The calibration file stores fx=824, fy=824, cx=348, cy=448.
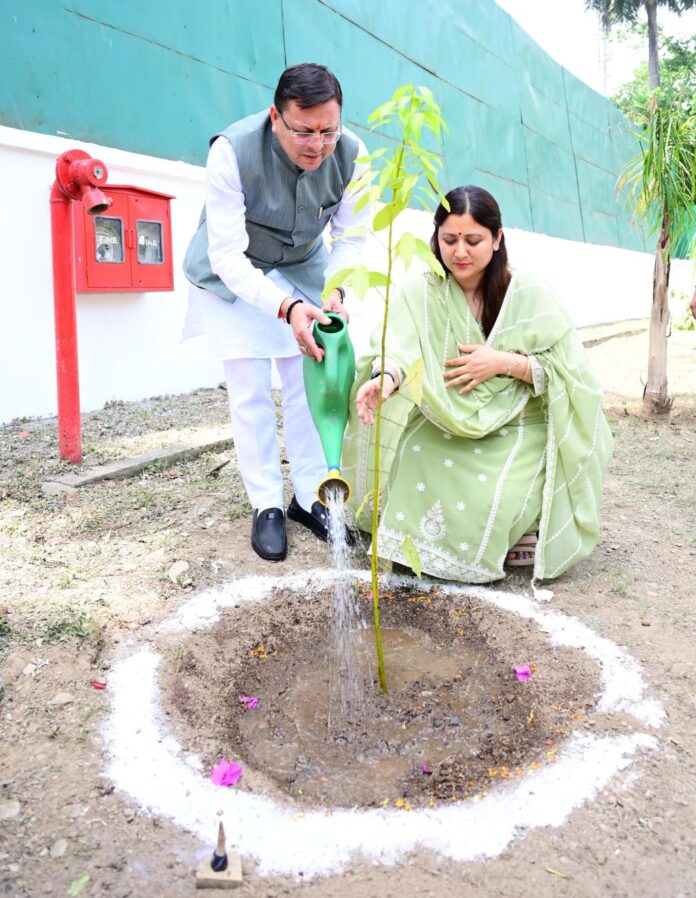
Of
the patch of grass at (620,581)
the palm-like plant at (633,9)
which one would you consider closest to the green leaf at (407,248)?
the patch of grass at (620,581)

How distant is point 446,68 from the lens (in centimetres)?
952

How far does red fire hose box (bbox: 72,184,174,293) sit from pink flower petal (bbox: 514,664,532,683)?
3688mm

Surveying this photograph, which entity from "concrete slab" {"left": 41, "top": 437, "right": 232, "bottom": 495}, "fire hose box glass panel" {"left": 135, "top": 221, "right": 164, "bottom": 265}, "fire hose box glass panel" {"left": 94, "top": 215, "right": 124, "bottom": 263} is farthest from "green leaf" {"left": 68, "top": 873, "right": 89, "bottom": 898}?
"fire hose box glass panel" {"left": 135, "top": 221, "right": 164, "bottom": 265}

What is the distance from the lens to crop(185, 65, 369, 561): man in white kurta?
2686 millimetres

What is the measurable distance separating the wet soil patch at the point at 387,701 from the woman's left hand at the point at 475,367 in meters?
0.75

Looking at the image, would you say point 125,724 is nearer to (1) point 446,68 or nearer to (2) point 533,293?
(2) point 533,293

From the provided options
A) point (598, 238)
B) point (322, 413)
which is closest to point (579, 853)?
point (322, 413)

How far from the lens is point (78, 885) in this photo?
1573 mm

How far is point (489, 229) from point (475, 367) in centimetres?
47

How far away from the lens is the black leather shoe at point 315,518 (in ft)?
10.6

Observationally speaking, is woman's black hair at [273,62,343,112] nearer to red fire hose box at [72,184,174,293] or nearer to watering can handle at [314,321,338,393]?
watering can handle at [314,321,338,393]

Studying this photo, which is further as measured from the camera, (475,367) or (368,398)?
(475,367)

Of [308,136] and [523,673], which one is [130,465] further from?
[523,673]

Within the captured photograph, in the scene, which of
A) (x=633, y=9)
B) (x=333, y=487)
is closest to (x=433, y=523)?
(x=333, y=487)
